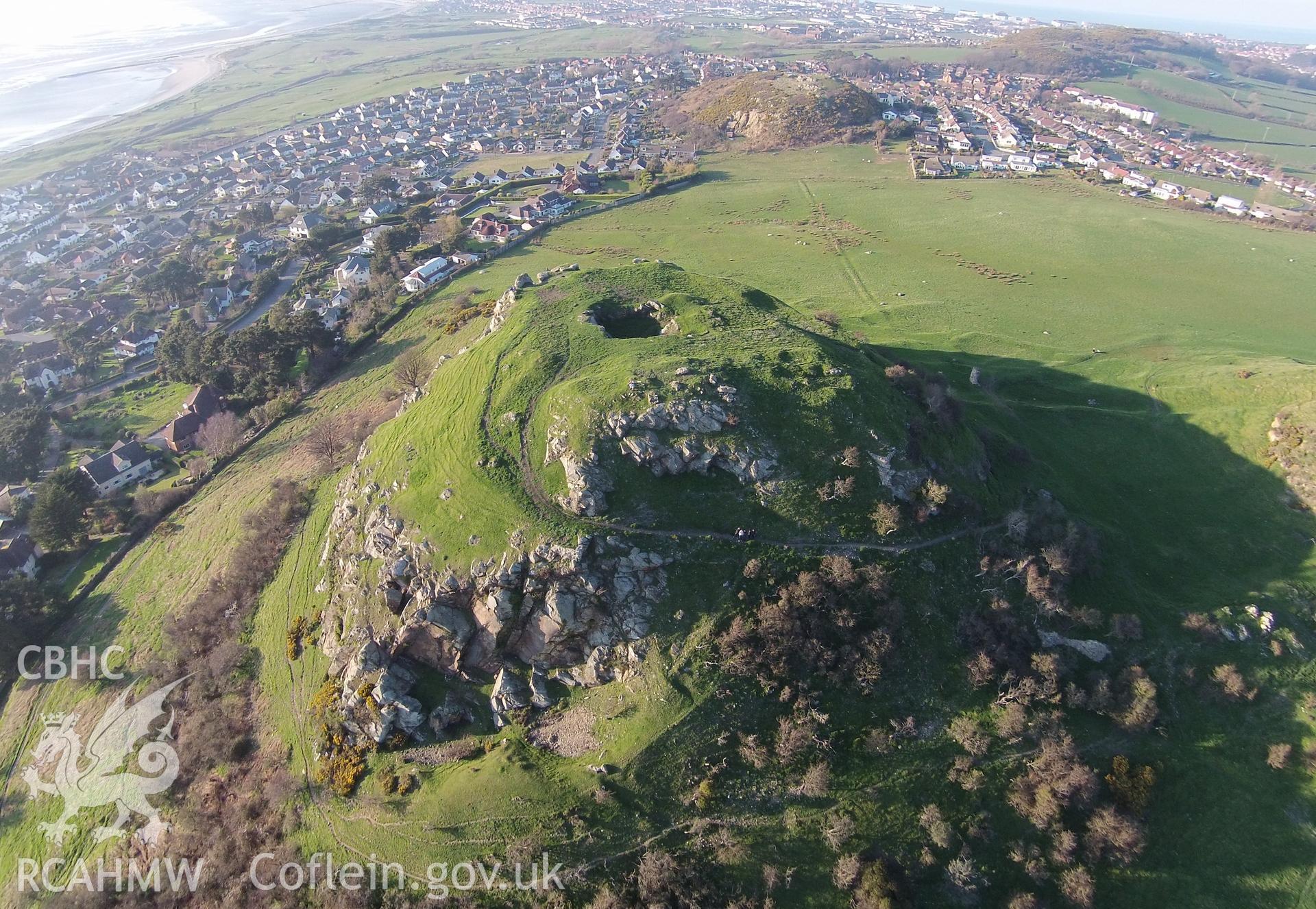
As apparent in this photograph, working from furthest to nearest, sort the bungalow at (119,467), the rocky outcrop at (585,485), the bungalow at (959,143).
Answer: the bungalow at (959,143)
the bungalow at (119,467)
the rocky outcrop at (585,485)

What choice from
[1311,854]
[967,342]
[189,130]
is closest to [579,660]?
[1311,854]

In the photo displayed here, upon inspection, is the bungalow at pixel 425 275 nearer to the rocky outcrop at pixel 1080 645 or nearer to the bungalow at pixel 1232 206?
the rocky outcrop at pixel 1080 645

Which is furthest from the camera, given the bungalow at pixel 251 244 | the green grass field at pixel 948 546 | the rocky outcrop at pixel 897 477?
the bungalow at pixel 251 244

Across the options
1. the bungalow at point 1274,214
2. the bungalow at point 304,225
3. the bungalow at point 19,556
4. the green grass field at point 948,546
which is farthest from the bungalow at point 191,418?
the bungalow at point 1274,214

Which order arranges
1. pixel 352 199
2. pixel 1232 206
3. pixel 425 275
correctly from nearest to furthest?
pixel 425 275, pixel 1232 206, pixel 352 199

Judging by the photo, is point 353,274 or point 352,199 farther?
point 352,199

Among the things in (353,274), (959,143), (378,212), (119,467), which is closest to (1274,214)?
(959,143)

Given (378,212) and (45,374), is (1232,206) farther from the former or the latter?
(45,374)
